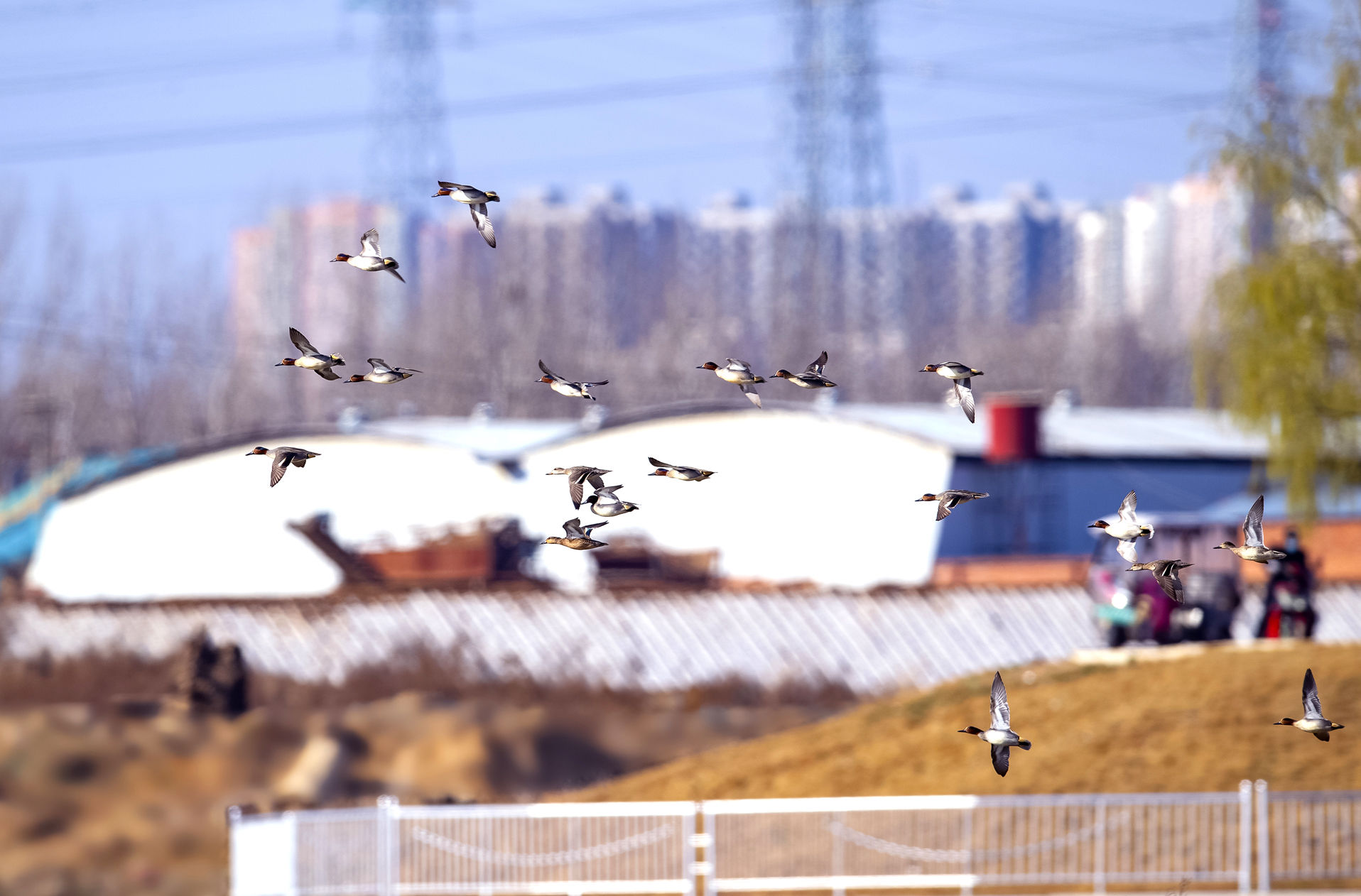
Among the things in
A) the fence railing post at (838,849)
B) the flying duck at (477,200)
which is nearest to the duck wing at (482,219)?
the flying duck at (477,200)

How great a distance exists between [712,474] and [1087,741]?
16.0 metres

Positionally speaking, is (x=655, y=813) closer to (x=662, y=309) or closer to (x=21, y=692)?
(x=21, y=692)

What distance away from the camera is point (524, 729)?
3194 centimetres

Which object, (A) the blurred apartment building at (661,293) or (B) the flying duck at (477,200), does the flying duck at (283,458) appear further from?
(A) the blurred apartment building at (661,293)

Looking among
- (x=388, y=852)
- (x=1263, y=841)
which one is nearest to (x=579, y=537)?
(x=388, y=852)

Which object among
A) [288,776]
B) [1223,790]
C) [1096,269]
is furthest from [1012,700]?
[1096,269]

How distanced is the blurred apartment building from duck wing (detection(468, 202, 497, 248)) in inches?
1574

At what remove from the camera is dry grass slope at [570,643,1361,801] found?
22.5 metres

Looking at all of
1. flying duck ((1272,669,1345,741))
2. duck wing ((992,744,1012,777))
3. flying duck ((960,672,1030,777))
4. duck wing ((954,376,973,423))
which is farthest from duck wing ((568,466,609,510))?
flying duck ((1272,669,1345,741))

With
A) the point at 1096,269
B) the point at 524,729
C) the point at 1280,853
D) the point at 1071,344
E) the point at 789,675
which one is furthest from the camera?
the point at 1096,269

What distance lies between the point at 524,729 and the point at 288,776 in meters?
4.32

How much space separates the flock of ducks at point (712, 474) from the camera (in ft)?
30.4

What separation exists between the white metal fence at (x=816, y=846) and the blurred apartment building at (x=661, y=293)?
29.4m

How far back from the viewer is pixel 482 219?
30.3ft
